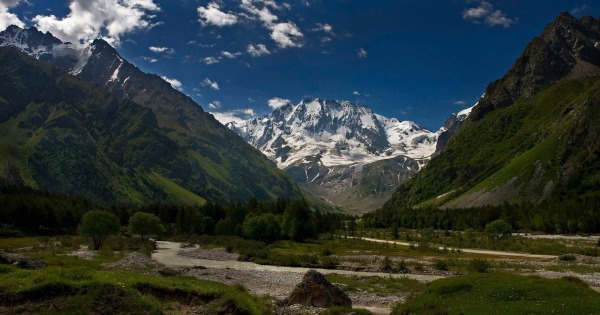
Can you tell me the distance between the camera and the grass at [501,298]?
101 feet

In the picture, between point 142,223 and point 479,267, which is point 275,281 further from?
point 142,223

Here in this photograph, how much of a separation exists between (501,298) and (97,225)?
94.1 metres

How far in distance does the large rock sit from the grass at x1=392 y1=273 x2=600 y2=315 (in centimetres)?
663

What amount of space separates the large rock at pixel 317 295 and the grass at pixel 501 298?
663 cm

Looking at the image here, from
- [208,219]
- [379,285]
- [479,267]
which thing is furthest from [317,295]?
[208,219]

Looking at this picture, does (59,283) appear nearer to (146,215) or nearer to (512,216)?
(146,215)

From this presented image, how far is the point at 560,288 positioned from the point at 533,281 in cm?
274

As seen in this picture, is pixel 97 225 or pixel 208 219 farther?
pixel 208 219

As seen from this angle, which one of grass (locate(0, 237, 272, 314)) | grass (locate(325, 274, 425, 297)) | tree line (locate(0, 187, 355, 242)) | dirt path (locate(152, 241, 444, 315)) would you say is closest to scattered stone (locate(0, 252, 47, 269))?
grass (locate(0, 237, 272, 314))

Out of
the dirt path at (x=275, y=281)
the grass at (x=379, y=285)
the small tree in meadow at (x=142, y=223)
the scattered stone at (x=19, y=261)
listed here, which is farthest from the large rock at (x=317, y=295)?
the small tree in meadow at (x=142, y=223)

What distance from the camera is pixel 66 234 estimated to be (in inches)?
5965

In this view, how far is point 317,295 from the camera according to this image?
137 feet

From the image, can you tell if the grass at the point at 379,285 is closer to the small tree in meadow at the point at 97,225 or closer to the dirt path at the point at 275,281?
the dirt path at the point at 275,281

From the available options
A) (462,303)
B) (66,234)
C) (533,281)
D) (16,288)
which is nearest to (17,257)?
(16,288)
